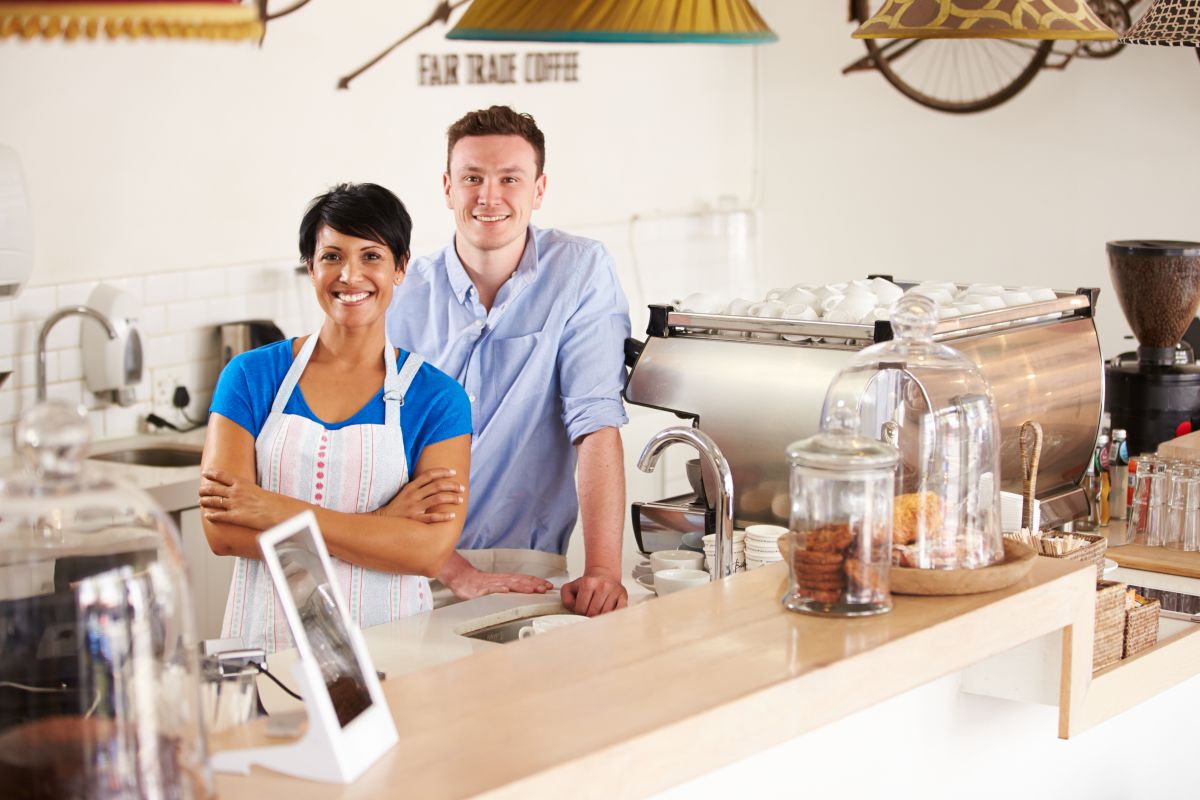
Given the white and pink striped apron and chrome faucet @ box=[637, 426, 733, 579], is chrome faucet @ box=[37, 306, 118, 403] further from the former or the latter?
chrome faucet @ box=[637, 426, 733, 579]

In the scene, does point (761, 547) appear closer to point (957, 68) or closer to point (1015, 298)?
point (1015, 298)

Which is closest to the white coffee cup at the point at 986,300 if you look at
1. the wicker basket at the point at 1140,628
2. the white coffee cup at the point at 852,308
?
the white coffee cup at the point at 852,308

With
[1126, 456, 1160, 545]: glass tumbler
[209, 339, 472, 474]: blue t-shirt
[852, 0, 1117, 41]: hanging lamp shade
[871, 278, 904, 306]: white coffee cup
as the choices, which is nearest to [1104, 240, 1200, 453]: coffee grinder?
[1126, 456, 1160, 545]: glass tumbler

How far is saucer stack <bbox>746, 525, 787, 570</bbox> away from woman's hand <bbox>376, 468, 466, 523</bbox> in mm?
518

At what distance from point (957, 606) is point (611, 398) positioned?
128 cm

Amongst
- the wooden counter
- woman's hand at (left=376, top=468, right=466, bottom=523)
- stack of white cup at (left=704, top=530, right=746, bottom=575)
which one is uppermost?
woman's hand at (left=376, top=468, right=466, bottom=523)

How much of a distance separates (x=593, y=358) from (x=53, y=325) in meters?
1.64

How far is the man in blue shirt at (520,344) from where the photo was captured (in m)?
3.01

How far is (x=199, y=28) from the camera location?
96cm

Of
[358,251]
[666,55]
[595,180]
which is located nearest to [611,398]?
[358,251]

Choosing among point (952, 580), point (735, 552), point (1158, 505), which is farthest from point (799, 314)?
point (952, 580)

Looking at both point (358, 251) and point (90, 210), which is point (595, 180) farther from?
point (358, 251)

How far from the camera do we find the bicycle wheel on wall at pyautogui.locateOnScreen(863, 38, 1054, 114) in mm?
5699

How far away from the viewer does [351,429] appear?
8.15 feet
